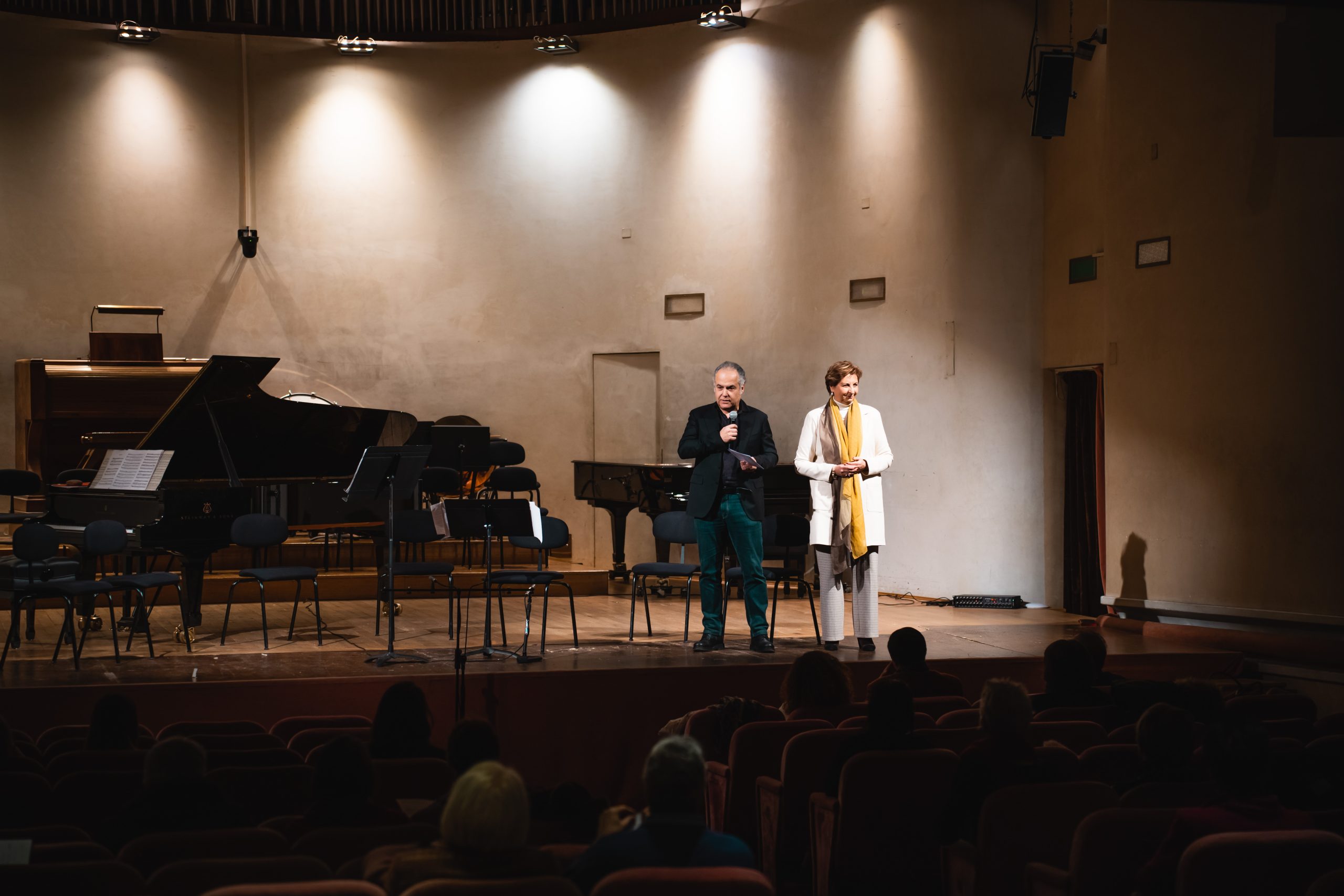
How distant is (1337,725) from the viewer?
4.00 metres

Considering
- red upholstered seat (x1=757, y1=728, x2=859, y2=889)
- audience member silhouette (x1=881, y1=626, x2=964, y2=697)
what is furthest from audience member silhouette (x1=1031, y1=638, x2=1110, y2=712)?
red upholstered seat (x1=757, y1=728, x2=859, y2=889)

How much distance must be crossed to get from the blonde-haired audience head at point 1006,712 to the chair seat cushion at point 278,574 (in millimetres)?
4557

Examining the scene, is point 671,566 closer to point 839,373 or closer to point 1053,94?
point 839,373

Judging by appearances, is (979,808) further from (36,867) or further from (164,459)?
(164,459)

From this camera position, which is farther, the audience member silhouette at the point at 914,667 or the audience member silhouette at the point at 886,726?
the audience member silhouette at the point at 914,667

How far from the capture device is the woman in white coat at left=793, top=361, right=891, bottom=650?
6.31 m

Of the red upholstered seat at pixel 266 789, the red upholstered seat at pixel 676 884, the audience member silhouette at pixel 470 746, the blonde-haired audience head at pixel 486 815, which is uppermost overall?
the blonde-haired audience head at pixel 486 815

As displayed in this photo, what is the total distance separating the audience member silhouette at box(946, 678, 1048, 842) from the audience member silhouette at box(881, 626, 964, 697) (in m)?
1.43

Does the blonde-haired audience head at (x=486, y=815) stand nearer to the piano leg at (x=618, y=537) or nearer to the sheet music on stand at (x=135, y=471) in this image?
the sheet music on stand at (x=135, y=471)

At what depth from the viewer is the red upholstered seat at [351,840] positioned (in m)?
2.56

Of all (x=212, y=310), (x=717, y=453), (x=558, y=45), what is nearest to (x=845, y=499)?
(x=717, y=453)

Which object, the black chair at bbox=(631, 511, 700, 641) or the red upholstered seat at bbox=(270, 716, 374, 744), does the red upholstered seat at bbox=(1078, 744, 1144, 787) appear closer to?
the red upholstered seat at bbox=(270, 716, 374, 744)

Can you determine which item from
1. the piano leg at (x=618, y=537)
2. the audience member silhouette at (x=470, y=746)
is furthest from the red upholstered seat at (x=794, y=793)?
the piano leg at (x=618, y=537)

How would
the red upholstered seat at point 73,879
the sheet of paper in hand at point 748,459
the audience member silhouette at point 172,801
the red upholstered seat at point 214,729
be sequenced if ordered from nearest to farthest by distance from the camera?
1. the red upholstered seat at point 73,879
2. the audience member silhouette at point 172,801
3. the red upholstered seat at point 214,729
4. the sheet of paper in hand at point 748,459
